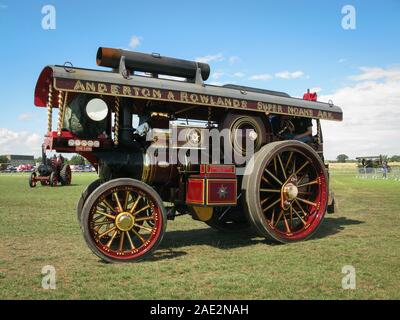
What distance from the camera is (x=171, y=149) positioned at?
21.0 feet

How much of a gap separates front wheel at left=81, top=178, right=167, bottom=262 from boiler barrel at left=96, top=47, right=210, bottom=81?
67.5 inches

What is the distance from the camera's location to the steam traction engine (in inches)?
224

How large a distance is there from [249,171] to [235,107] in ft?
3.44

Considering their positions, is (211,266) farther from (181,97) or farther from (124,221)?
(181,97)

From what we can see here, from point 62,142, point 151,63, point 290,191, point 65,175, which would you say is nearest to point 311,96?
point 290,191

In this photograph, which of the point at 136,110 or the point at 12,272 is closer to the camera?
A: the point at 12,272

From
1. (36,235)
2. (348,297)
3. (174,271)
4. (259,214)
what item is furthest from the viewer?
(36,235)

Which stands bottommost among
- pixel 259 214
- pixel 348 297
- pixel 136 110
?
pixel 348 297

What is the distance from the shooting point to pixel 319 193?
755 cm

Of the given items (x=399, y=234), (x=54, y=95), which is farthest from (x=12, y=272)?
(x=399, y=234)

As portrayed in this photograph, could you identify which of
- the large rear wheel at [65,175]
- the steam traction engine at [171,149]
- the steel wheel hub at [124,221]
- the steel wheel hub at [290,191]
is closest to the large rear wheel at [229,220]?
the steam traction engine at [171,149]

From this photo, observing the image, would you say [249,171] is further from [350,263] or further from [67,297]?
[67,297]
